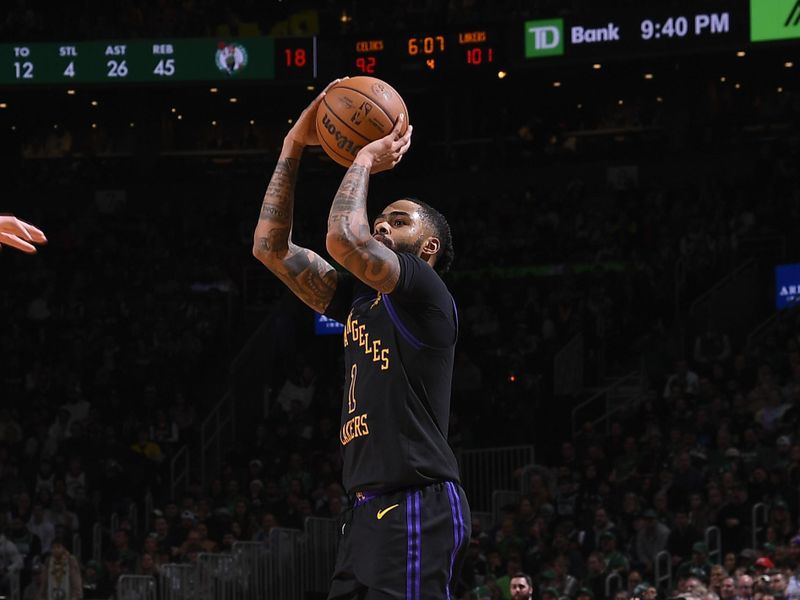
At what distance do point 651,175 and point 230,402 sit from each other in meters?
9.10

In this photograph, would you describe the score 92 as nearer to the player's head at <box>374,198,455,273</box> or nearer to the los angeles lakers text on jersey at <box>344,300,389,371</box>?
the player's head at <box>374,198,455,273</box>

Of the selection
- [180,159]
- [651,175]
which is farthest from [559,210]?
[180,159]

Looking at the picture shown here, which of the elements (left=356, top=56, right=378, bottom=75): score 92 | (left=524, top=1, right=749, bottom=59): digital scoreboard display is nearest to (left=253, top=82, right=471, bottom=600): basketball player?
(left=524, top=1, right=749, bottom=59): digital scoreboard display

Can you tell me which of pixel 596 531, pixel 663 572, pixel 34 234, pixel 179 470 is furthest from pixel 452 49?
pixel 34 234

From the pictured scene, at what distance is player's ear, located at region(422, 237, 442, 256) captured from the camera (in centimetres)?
550

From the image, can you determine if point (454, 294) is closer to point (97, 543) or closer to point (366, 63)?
point (366, 63)

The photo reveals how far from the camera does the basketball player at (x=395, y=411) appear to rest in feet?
16.8

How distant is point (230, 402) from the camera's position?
73.6 feet

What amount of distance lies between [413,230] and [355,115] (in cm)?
50

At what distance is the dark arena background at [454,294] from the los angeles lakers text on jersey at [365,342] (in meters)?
7.48

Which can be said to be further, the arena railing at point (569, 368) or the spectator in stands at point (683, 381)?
the arena railing at point (569, 368)

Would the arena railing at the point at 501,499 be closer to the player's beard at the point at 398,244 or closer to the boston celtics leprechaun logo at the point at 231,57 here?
the boston celtics leprechaun logo at the point at 231,57

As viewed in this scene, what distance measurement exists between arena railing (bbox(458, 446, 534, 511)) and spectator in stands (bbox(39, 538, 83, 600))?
5310 millimetres

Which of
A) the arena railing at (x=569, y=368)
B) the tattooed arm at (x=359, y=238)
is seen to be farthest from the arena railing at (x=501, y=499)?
the tattooed arm at (x=359, y=238)
